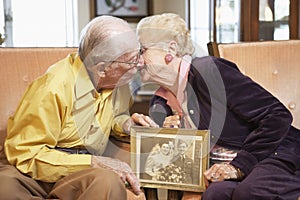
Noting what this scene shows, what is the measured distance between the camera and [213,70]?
1718 mm

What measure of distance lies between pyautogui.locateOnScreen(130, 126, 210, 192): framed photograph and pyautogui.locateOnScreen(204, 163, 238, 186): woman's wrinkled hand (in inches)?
0.9

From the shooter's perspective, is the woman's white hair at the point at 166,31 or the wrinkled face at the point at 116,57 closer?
the wrinkled face at the point at 116,57

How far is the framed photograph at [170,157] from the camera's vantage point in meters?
1.67

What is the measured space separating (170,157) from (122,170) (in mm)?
169

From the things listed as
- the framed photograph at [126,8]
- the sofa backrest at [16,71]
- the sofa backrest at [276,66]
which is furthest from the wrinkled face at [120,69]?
the framed photograph at [126,8]

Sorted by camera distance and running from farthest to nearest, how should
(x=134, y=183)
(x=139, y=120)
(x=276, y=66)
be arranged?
(x=276, y=66), (x=139, y=120), (x=134, y=183)

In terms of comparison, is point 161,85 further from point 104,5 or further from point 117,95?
point 104,5

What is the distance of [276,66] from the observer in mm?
2133

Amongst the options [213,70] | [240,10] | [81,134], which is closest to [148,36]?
[213,70]

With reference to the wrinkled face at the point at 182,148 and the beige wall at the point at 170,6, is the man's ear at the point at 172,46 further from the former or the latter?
the beige wall at the point at 170,6

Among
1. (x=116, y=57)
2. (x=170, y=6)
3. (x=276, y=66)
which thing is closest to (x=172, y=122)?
(x=116, y=57)

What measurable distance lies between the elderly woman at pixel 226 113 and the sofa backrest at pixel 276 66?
33cm

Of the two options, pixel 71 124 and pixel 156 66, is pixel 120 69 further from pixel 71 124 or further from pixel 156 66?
pixel 71 124

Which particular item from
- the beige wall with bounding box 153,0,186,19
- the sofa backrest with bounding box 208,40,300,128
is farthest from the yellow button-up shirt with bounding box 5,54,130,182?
the beige wall with bounding box 153,0,186,19
